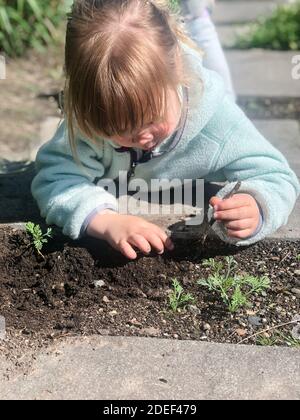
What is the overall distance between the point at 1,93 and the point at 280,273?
2.28 m

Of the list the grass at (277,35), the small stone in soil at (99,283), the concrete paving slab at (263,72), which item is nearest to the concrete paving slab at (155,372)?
the small stone in soil at (99,283)

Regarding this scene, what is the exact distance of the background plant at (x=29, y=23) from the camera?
449cm

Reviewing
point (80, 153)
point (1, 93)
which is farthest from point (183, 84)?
point (1, 93)

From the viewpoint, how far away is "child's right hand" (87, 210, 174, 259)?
2.29 m

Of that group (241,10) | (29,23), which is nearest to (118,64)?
(29,23)

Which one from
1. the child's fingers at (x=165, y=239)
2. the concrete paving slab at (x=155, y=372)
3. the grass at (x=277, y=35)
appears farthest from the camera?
the grass at (x=277, y=35)

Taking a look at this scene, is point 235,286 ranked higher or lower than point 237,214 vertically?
lower

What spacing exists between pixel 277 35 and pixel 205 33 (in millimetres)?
1863

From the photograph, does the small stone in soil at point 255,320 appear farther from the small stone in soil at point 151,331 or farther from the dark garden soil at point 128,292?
the small stone in soil at point 151,331

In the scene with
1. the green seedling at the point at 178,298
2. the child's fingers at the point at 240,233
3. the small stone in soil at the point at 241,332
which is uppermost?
the child's fingers at the point at 240,233

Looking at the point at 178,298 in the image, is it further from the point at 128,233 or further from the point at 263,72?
the point at 263,72

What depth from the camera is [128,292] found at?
221 cm

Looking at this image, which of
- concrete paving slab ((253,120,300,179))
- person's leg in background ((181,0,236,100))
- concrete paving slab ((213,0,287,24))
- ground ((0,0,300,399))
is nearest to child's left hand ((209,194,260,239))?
ground ((0,0,300,399))
